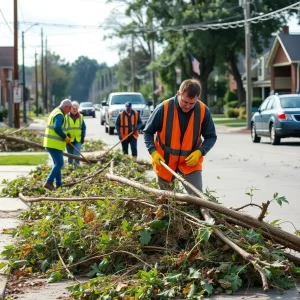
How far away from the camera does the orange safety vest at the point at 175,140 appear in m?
8.76

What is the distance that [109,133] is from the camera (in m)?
41.2

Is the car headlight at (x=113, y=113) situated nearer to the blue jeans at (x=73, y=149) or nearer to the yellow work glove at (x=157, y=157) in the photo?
the blue jeans at (x=73, y=149)

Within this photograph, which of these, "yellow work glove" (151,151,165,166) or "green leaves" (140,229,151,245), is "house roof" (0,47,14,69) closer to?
"yellow work glove" (151,151,165,166)

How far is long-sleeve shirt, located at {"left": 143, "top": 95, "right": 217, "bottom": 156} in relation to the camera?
8.76 metres

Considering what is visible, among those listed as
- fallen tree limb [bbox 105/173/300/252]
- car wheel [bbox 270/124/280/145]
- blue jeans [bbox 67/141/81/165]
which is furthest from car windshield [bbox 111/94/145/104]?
fallen tree limb [bbox 105/173/300/252]

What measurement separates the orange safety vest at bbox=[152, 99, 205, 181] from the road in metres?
1.24

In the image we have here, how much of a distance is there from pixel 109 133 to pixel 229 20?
2864 centimetres

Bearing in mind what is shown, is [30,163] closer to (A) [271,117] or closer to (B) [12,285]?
(A) [271,117]

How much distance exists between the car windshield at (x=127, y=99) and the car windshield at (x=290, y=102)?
12.7 metres

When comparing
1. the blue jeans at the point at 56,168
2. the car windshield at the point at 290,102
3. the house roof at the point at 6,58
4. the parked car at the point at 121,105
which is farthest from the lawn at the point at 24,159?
the house roof at the point at 6,58

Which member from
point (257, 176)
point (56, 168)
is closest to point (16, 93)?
point (257, 176)

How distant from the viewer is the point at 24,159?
23969mm

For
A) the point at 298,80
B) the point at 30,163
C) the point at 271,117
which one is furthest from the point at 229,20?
the point at 30,163

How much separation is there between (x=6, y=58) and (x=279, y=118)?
50.1 metres
